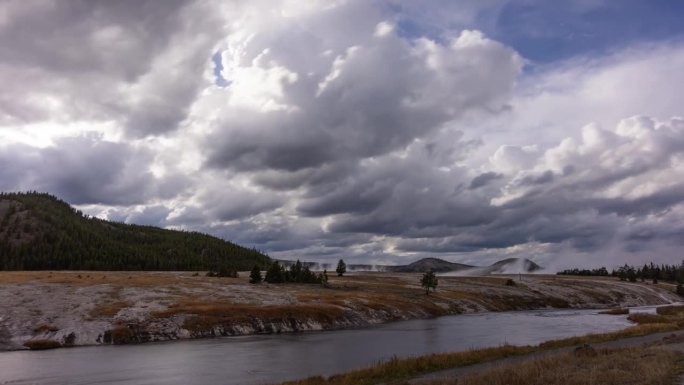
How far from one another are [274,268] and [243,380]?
94260 mm

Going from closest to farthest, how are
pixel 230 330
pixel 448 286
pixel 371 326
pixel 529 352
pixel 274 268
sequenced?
pixel 529 352 → pixel 230 330 → pixel 371 326 → pixel 274 268 → pixel 448 286

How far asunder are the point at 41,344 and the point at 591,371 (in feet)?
212

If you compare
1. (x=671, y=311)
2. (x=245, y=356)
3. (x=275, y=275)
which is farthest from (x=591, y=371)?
(x=275, y=275)

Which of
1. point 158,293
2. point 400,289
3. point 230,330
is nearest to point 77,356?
point 230,330

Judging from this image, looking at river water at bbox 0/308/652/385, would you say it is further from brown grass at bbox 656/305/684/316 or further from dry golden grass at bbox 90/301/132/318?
brown grass at bbox 656/305/684/316

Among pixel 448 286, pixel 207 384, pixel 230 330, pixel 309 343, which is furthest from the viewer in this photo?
pixel 448 286

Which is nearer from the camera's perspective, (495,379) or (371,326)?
(495,379)

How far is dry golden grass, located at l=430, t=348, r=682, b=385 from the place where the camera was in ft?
84.6

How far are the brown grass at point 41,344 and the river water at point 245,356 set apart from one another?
285cm

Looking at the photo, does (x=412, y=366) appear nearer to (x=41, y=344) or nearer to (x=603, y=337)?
(x=603, y=337)

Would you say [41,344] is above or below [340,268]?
below

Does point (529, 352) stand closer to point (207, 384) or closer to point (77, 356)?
point (207, 384)

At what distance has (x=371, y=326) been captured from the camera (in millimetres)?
88438

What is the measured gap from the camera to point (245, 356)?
175ft
